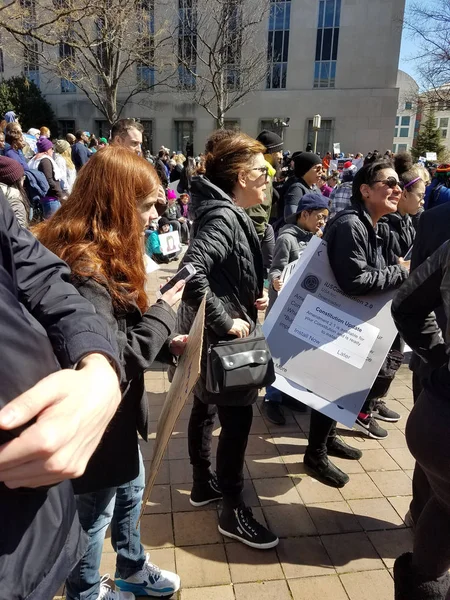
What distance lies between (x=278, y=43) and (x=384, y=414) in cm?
3304

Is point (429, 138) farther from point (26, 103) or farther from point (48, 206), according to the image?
point (48, 206)

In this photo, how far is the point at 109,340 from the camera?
0.92m

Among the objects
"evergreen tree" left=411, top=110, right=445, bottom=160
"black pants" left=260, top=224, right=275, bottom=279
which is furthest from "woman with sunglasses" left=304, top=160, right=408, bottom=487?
"evergreen tree" left=411, top=110, right=445, bottom=160

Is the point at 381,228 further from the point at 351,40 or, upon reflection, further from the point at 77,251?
the point at 351,40

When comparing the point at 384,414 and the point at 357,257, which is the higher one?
the point at 357,257

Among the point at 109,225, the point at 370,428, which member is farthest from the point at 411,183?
the point at 109,225

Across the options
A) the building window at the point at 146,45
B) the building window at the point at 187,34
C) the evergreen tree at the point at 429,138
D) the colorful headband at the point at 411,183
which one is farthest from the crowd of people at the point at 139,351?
the evergreen tree at the point at 429,138

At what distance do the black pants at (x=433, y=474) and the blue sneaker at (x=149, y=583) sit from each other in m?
1.09

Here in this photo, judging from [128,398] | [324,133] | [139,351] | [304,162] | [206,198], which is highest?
[324,133]

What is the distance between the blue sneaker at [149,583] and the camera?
2.05 meters

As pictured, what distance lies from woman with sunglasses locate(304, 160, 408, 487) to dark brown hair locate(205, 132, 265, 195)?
74cm

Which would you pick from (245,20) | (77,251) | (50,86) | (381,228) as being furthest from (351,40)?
(77,251)

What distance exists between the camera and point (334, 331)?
2895 millimetres

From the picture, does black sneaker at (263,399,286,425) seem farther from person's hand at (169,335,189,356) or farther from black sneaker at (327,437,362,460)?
person's hand at (169,335,189,356)
